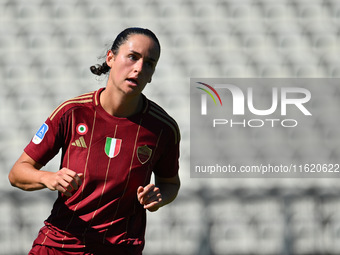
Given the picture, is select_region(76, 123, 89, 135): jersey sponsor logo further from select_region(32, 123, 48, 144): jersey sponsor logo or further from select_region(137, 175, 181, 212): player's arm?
select_region(137, 175, 181, 212): player's arm

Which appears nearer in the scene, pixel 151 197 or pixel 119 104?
pixel 151 197

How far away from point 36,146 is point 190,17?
131 inches

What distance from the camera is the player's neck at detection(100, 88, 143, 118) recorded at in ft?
9.29

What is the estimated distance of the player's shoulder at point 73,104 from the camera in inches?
110

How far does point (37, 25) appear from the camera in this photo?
19.3 ft

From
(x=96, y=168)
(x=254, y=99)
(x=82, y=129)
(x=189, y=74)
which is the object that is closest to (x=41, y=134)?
(x=82, y=129)

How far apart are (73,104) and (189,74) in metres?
3.05

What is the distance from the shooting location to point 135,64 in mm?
2771

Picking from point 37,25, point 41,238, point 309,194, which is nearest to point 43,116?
point 37,25

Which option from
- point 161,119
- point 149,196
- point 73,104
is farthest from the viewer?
point 161,119

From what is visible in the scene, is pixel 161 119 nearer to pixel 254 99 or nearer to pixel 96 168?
pixel 96 168

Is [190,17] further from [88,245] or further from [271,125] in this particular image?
[88,245]

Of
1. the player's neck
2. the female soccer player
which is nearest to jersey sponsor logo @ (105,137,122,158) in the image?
the female soccer player

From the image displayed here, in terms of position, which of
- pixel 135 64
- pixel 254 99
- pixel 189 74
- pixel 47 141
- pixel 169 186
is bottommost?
pixel 169 186
